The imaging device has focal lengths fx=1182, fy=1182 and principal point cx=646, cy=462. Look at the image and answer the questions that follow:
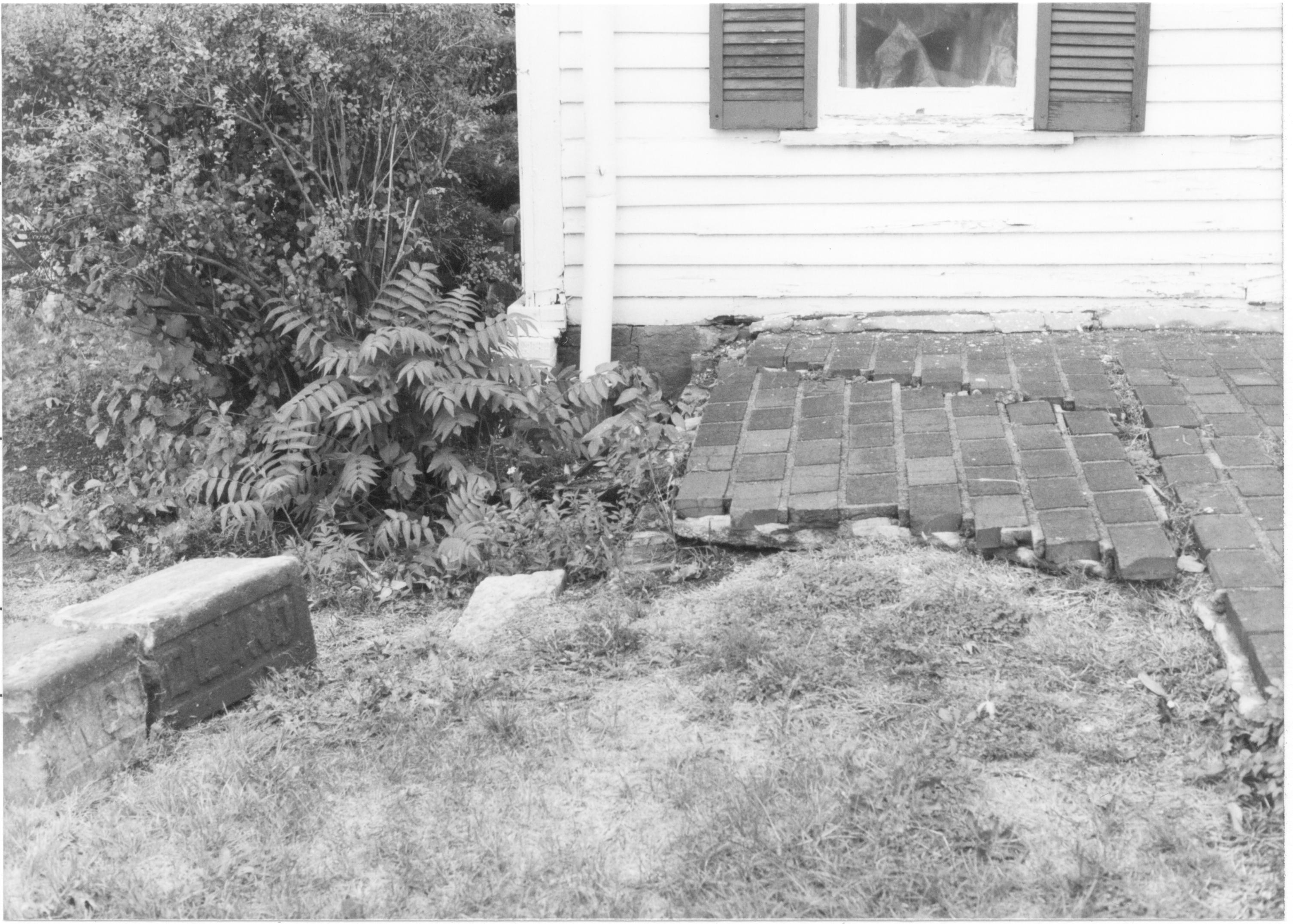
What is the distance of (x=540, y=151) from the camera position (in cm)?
573

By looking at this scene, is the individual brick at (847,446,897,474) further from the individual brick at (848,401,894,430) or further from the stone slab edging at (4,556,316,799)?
the stone slab edging at (4,556,316,799)

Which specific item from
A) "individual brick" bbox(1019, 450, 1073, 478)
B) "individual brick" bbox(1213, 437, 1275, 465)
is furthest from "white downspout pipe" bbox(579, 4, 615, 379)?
"individual brick" bbox(1213, 437, 1275, 465)

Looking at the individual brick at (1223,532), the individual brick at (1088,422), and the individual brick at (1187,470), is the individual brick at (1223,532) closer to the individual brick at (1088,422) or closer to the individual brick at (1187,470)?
the individual brick at (1187,470)

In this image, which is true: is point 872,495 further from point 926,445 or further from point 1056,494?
point 1056,494

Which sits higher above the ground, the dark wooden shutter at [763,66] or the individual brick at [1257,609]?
the dark wooden shutter at [763,66]

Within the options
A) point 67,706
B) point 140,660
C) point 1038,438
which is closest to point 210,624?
point 140,660

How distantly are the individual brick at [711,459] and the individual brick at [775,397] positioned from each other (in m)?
0.42

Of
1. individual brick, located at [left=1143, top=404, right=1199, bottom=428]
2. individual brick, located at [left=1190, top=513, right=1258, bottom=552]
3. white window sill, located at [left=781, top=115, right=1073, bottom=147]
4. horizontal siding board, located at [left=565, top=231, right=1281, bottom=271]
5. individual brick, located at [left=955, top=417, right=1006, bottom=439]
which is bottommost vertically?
individual brick, located at [left=1190, top=513, right=1258, bottom=552]

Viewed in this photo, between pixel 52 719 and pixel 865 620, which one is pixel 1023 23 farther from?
pixel 52 719

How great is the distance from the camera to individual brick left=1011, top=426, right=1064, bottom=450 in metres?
4.20

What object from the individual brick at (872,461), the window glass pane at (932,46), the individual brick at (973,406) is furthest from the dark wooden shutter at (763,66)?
the individual brick at (872,461)

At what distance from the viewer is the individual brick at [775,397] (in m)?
4.81

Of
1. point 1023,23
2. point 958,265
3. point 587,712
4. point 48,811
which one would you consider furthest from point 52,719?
point 1023,23

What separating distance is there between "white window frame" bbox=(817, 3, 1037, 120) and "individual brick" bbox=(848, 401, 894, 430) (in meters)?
1.73
